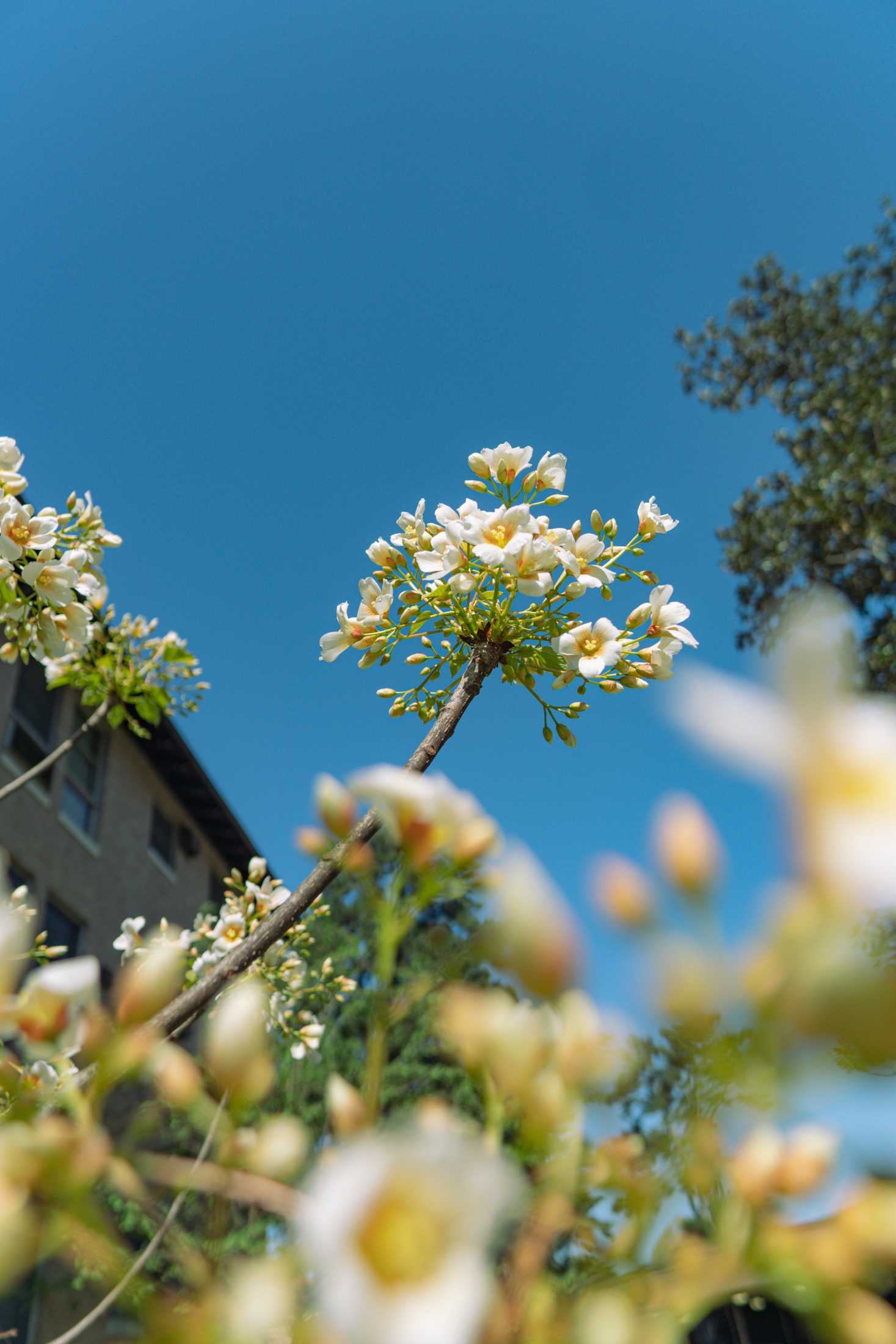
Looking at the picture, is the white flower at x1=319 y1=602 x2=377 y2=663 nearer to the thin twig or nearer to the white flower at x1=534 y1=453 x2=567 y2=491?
the white flower at x1=534 y1=453 x2=567 y2=491

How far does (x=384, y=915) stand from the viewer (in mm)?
602

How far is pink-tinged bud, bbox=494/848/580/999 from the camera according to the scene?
1.79ft

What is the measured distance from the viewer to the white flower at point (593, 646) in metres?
2.11

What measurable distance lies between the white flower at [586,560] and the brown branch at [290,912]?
368mm

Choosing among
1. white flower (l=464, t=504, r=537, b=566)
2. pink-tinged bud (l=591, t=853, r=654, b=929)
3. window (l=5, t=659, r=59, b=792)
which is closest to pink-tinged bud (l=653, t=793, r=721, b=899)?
pink-tinged bud (l=591, t=853, r=654, b=929)

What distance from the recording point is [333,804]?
78cm

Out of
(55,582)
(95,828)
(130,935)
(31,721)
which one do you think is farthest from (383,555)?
(95,828)

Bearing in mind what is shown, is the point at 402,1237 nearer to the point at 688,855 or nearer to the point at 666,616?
the point at 688,855

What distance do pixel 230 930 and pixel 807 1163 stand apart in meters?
2.88

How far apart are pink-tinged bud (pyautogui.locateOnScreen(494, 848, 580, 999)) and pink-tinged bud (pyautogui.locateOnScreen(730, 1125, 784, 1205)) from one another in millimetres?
132

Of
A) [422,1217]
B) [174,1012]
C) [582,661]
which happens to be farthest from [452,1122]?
[582,661]

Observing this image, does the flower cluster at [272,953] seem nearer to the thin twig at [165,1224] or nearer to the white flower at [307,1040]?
the white flower at [307,1040]

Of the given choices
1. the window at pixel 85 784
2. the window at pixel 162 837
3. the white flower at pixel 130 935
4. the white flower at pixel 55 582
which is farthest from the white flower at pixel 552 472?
the window at pixel 162 837

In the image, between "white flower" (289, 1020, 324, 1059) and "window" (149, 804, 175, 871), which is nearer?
"white flower" (289, 1020, 324, 1059)
